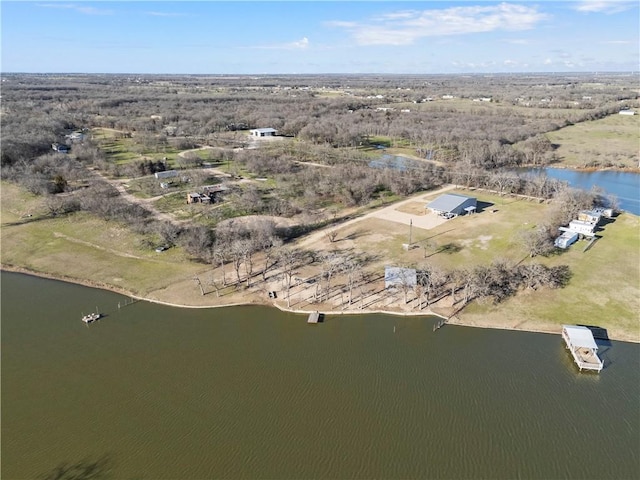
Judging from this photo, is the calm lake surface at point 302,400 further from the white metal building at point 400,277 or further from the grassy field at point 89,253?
the grassy field at point 89,253

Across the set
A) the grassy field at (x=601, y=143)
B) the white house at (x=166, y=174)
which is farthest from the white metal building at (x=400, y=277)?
the grassy field at (x=601, y=143)

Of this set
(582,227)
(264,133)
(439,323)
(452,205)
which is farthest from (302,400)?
(264,133)

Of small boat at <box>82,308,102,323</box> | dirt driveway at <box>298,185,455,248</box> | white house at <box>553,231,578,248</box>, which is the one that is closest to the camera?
small boat at <box>82,308,102,323</box>

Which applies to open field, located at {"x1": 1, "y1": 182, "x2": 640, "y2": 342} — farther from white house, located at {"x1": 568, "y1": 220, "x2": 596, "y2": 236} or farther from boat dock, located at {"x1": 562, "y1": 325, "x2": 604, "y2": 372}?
boat dock, located at {"x1": 562, "y1": 325, "x2": 604, "y2": 372}

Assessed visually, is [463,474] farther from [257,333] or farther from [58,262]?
[58,262]

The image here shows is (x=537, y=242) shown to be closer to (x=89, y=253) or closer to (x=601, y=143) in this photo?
(x=89, y=253)

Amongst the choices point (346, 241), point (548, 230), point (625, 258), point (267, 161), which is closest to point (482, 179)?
point (548, 230)

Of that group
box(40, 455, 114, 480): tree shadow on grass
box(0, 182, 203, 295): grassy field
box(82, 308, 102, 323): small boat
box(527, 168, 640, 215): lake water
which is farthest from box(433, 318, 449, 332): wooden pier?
box(527, 168, 640, 215): lake water
